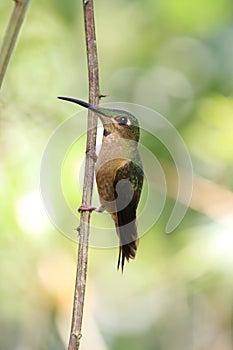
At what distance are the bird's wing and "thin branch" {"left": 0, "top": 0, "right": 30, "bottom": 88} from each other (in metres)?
0.77

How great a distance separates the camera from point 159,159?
2.44m

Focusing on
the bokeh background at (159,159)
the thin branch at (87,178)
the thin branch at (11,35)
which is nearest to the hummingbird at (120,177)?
the thin branch at (87,178)

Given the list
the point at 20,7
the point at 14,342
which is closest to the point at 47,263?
the point at 14,342

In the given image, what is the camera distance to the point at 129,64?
2869 mm

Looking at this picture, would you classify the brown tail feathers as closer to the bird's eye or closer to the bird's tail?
the bird's tail

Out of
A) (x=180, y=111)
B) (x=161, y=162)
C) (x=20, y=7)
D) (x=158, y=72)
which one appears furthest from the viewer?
(x=158, y=72)

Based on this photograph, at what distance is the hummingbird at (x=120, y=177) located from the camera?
161cm

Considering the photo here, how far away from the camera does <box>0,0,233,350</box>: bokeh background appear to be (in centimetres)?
242

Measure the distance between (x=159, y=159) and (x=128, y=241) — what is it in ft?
2.89

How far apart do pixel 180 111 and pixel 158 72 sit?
0.31 metres

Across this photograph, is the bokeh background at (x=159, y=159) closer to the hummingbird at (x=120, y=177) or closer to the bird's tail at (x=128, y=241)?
the hummingbird at (x=120, y=177)

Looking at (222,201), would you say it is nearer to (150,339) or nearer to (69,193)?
(69,193)

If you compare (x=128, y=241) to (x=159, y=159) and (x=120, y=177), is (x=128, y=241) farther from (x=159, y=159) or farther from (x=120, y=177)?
(x=159, y=159)

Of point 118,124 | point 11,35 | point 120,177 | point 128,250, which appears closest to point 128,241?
point 128,250
